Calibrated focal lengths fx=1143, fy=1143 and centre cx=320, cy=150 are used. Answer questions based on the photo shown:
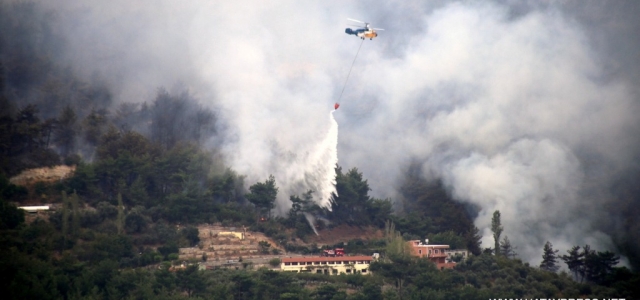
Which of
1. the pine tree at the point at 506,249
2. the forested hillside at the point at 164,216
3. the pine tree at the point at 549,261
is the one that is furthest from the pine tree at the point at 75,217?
the pine tree at the point at 549,261

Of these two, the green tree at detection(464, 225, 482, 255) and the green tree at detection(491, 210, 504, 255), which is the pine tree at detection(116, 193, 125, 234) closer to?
the green tree at detection(464, 225, 482, 255)

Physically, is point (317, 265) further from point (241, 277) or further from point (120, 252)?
point (120, 252)

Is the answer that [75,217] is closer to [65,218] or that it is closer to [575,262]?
[65,218]

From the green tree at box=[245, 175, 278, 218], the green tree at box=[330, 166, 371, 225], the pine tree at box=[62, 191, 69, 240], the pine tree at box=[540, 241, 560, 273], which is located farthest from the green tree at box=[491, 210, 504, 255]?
the pine tree at box=[62, 191, 69, 240]

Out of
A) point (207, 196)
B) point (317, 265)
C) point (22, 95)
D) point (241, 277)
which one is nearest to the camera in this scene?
point (241, 277)

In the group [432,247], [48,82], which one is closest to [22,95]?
[48,82]

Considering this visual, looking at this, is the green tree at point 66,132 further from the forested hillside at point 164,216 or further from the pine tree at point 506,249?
the pine tree at point 506,249
